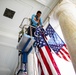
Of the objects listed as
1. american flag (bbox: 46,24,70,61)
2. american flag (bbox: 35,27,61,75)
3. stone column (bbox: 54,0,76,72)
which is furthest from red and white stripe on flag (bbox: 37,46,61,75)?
stone column (bbox: 54,0,76,72)

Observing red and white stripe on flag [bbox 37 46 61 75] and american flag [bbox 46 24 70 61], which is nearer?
red and white stripe on flag [bbox 37 46 61 75]

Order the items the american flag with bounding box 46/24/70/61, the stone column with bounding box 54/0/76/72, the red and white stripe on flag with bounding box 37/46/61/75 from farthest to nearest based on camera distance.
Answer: the american flag with bounding box 46/24/70/61 → the red and white stripe on flag with bounding box 37/46/61/75 → the stone column with bounding box 54/0/76/72

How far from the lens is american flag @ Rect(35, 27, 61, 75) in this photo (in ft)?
10.4

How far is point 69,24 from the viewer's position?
9.27 feet

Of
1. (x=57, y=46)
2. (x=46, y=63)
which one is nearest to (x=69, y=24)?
(x=46, y=63)

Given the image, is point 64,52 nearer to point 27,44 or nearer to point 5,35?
point 27,44

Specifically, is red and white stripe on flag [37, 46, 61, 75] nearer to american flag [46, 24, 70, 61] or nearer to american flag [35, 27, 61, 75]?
american flag [35, 27, 61, 75]

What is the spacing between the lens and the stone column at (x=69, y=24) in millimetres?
2379

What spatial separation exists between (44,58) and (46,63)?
161 millimetres

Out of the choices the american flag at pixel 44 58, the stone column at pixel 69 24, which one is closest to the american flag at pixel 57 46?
the american flag at pixel 44 58

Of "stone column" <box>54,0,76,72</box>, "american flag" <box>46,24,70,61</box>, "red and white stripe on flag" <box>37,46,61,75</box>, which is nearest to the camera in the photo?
"stone column" <box>54,0,76,72</box>

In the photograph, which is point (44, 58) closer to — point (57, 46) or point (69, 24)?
point (57, 46)

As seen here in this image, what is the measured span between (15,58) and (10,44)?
49.5 inches

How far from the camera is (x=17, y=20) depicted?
582cm
